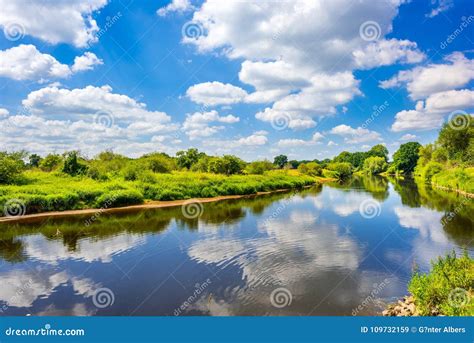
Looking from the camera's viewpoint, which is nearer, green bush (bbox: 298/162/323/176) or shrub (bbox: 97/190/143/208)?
shrub (bbox: 97/190/143/208)

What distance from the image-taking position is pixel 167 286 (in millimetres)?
12469

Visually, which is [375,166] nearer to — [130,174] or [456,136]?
[456,136]

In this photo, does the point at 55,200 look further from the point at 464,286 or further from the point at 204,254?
the point at 464,286

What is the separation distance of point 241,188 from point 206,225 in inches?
955

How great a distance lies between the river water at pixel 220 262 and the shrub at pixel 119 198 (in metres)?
5.86

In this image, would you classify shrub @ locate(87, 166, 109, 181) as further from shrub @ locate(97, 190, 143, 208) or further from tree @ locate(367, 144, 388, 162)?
tree @ locate(367, 144, 388, 162)

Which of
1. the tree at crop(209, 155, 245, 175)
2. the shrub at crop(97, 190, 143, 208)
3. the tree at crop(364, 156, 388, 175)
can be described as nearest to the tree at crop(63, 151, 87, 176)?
the shrub at crop(97, 190, 143, 208)

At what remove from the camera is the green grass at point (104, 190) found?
29906 millimetres

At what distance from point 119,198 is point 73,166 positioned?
14.2 metres

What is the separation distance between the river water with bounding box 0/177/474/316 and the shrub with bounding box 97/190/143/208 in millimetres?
5859

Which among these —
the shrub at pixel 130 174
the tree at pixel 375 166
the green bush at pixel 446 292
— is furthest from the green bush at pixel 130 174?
the tree at pixel 375 166

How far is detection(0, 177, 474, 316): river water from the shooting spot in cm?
1086

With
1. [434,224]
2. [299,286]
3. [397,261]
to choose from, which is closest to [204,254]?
[299,286]

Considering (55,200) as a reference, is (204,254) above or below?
below
